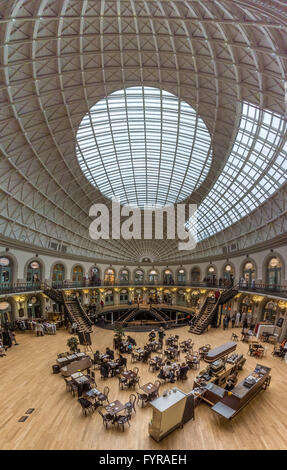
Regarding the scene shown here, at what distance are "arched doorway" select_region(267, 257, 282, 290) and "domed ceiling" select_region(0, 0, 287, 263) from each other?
7.72 m

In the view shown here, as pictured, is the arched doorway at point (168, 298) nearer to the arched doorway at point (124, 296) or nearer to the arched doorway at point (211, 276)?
the arched doorway at point (124, 296)

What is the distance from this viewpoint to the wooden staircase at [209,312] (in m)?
26.6

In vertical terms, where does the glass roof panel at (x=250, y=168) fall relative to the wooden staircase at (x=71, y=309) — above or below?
above

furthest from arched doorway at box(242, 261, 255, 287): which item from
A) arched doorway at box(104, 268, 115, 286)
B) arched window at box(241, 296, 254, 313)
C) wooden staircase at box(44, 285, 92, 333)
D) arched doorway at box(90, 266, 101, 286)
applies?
arched doorway at box(104, 268, 115, 286)

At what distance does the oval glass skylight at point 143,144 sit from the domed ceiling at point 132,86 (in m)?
0.38

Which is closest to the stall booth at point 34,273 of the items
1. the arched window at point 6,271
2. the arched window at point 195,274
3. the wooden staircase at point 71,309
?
the wooden staircase at point 71,309

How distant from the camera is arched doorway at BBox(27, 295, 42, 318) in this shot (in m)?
29.4

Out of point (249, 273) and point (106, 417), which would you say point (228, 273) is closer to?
point (249, 273)

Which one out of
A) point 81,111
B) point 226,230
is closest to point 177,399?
point 81,111

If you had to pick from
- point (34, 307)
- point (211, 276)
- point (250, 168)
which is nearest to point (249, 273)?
point (211, 276)

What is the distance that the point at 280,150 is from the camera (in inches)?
798

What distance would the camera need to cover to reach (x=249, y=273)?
31375 mm

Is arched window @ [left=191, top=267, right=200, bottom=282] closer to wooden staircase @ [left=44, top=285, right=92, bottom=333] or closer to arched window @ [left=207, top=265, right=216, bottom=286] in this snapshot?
arched window @ [left=207, top=265, right=216, bottom=286]

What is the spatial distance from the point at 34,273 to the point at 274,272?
3097 centimetres
